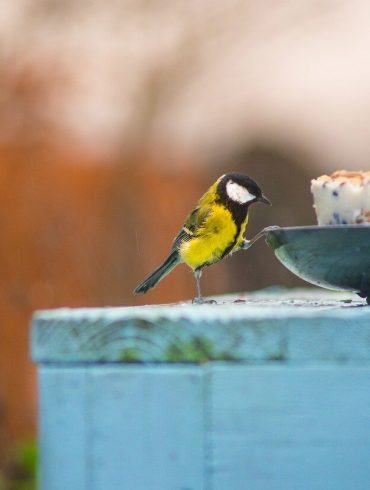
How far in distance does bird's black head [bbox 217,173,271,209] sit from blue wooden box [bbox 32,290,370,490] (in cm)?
152

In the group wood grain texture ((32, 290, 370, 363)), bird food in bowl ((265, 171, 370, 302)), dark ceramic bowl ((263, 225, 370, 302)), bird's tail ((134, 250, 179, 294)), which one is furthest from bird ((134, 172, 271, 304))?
wood grain texture ((32, 290, 370, 363))

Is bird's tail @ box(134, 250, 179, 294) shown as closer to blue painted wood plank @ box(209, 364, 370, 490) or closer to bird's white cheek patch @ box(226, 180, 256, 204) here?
bird's white cheek patch @ box(226, 180, 256, 204)

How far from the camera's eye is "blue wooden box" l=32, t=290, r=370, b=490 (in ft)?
4.84

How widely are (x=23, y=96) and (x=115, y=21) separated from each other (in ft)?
3.59

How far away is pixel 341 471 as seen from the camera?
147 centimetres

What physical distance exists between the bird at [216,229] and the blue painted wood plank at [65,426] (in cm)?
141

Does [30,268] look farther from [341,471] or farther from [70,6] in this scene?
[341,471]

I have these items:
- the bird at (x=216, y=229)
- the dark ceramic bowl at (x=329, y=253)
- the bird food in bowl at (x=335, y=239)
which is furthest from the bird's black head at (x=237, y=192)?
the dark ceramic bowl at (x=329, y=253)

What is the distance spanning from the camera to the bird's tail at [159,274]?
2.99m

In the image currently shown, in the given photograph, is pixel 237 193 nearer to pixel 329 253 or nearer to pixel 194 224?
pixel 194 224

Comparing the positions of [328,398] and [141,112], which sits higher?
[141,112]

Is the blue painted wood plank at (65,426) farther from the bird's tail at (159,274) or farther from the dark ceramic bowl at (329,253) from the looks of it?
the bird's tail at (159,274)

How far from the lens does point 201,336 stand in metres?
1.50

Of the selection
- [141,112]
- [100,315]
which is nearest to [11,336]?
[141,112]
